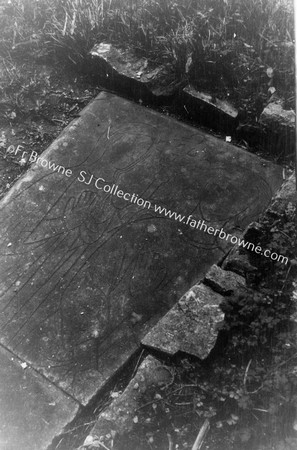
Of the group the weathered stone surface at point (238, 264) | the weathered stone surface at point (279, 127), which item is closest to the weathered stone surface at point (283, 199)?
the weathered stone surface at point (238, 264)

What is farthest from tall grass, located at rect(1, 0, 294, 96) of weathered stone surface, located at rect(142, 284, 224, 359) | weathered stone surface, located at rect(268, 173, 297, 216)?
weathered stone surface, located at rect(142, 284, 224, 359)

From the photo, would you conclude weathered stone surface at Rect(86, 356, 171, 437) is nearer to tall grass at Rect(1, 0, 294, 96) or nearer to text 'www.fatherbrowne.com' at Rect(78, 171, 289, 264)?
text 'www.fatherbrowne.com' at Rect(78, 171, 289, 264)

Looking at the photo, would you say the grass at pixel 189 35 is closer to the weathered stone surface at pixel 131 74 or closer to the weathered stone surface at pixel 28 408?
the weathered stone surface at pixel 131 74

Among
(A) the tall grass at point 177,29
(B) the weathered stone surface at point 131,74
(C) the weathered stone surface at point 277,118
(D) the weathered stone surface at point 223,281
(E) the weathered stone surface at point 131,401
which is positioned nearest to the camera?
(E) the weathered stone surface at point 131,401

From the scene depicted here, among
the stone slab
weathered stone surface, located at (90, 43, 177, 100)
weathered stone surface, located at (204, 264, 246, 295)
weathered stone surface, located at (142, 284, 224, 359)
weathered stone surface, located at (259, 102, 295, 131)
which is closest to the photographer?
weathered stone surface, located at (142, 284, 224, 359)

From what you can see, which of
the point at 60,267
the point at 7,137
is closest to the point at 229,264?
the point at 60,267

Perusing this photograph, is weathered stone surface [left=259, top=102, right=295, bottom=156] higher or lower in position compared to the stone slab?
higher
